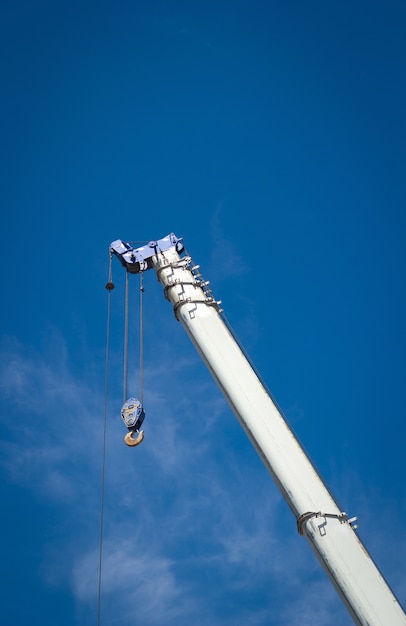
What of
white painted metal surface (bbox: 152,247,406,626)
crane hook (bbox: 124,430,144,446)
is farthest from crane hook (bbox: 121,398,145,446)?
white painted metal surface (bbox: 152,247,406,626)

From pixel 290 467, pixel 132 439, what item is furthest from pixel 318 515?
pixel 132 439

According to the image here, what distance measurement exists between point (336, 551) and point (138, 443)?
5942 millimetres

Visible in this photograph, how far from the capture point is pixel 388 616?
36.5ft

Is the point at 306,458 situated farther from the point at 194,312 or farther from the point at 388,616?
the point at 194,312

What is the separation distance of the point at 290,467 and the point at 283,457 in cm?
26

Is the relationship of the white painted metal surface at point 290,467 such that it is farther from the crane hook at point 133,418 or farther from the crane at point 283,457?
the crane hook at point 133,418

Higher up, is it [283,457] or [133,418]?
[133,418]

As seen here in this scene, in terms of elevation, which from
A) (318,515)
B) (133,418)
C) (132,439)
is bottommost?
(318,515)

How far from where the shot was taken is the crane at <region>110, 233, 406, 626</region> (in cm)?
1146

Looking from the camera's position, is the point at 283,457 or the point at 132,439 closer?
the point at 283,457

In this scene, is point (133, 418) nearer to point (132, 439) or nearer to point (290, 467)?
point (132, 439)

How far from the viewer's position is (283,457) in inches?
521

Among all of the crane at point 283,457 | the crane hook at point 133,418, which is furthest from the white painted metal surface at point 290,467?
the crane hook at point 133,418

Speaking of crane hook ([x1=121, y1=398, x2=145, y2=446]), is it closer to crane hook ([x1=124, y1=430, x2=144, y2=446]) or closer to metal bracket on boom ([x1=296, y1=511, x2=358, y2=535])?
crane hook ([x1=124, y1=430, x2=144, y2=446])
